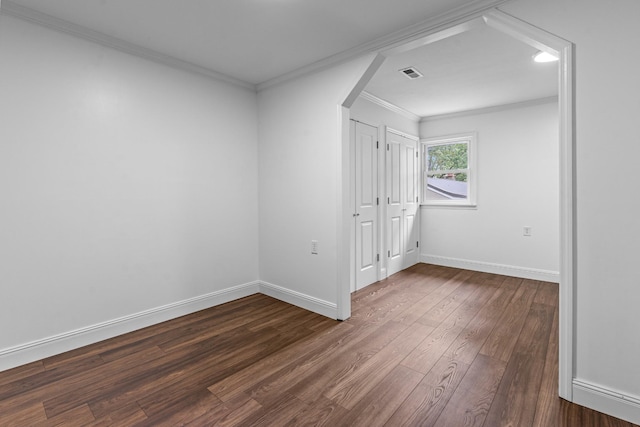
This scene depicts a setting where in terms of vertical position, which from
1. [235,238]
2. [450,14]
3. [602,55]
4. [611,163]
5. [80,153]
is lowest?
[235,238]

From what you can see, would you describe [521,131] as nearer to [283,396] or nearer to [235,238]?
[235,238]

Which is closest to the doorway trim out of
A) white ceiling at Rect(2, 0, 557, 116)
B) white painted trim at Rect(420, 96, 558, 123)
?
white ceiling at Rect(2, 0, 557, 116)

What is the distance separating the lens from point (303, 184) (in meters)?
3.33

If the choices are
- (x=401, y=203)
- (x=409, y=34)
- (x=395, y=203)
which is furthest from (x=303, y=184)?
(x=401, y=203)

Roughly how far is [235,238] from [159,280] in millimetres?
915

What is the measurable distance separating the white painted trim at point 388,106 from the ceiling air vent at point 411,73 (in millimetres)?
661

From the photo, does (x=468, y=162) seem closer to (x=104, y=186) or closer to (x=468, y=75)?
(x=468, y=75)

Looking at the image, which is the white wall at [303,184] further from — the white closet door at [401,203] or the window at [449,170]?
the window at [449,170]

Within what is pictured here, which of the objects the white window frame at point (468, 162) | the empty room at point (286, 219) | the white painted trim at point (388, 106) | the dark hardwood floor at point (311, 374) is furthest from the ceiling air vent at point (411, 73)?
the dark hardwood floor at point (311, 374)

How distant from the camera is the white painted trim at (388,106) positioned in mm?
4051

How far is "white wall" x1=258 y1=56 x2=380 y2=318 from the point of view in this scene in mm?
3049

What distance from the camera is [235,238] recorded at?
11.9 ft

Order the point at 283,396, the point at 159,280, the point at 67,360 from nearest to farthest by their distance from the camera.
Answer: the point at 283,396 → the point at 67,360 → the point at 159,280

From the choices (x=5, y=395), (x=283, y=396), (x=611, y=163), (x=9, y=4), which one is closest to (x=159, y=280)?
(x=5, y=395)
